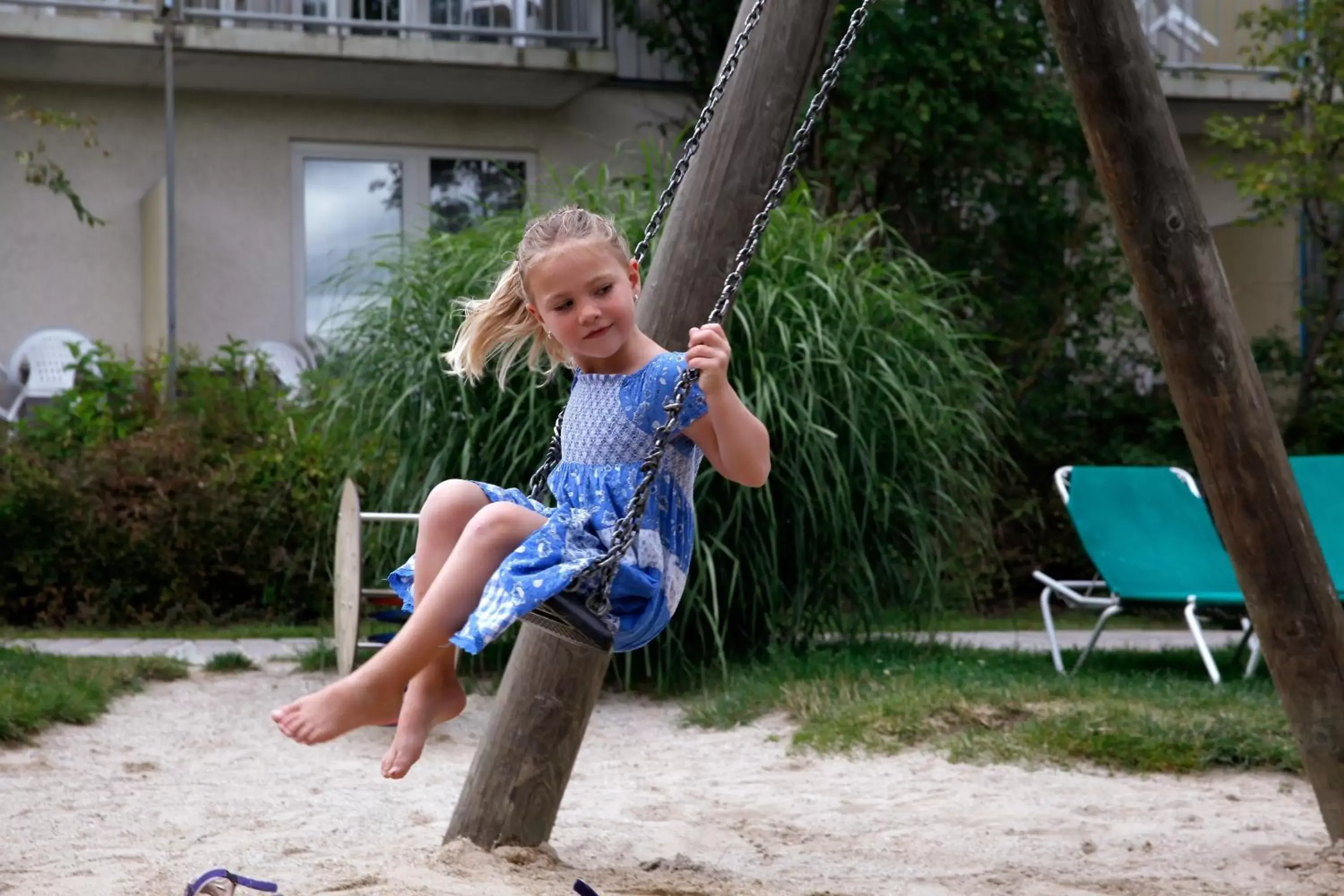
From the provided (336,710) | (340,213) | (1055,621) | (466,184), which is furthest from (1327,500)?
(340,213)

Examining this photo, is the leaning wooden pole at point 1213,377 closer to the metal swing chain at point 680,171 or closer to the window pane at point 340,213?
the metal swing chain at point 680,171

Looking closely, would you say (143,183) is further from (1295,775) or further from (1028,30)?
(1295,775)

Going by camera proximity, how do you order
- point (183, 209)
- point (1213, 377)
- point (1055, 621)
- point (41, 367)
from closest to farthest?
point (1213, 377), point (1055, 621), point (41, 367), point (183, 209)

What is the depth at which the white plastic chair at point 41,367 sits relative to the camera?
10.4 m

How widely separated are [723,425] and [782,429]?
3435 mm

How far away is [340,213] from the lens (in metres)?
11.9

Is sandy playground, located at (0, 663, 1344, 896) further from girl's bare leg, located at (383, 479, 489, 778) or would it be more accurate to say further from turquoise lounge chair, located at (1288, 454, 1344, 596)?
turquoise lounge chair, located at (1288, 454, 1344, 596)

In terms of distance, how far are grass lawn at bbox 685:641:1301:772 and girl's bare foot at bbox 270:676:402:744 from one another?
2851 mm

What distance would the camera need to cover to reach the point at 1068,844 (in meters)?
4.29

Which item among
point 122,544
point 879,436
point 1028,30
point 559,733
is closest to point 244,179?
point 122,544

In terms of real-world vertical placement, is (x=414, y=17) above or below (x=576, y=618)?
above

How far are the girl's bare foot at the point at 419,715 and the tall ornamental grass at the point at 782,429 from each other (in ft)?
9.84

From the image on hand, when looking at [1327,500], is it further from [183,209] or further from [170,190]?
[183,209]

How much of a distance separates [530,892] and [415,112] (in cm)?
920
